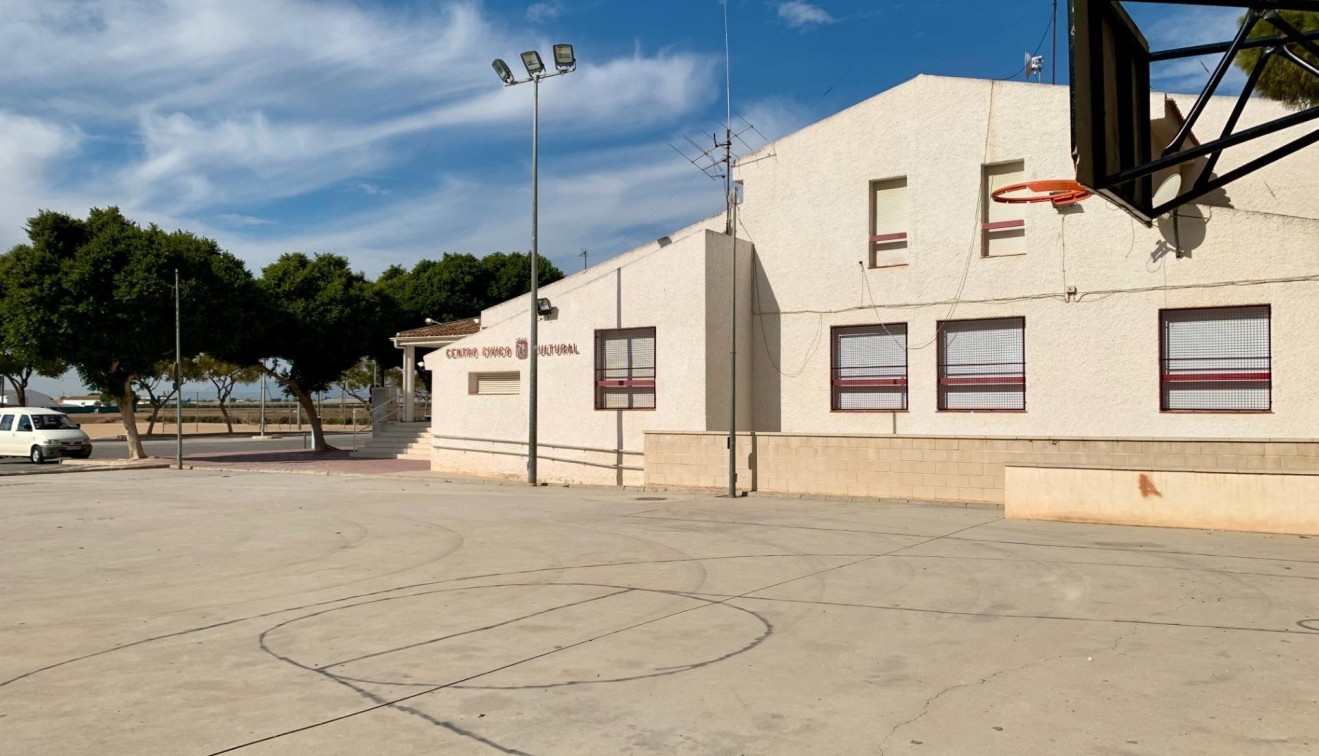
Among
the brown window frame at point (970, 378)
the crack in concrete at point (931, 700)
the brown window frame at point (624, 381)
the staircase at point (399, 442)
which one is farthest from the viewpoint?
the staircase at point (399, 442)

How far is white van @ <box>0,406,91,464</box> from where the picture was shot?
1403 inches

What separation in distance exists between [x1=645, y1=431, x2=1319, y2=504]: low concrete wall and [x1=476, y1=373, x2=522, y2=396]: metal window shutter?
6616mm

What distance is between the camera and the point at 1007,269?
21375mm

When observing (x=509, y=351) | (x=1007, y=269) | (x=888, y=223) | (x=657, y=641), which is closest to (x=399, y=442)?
(x=509, y=351)

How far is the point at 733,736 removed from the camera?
542 cm

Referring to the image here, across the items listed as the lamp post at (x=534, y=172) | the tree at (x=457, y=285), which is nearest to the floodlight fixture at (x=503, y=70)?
the lamp post at (x=534, y=172)

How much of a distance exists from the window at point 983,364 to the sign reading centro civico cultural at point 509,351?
29.9 feet

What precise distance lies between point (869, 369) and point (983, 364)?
2.56 m

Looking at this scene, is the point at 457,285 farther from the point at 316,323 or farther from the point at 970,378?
the point at 970,378

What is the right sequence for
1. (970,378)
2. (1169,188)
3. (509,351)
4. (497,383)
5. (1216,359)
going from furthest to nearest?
(497,383) → (509,351) → (970,378) → (1216,359) → (1169,188)

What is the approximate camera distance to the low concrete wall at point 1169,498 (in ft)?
46.8

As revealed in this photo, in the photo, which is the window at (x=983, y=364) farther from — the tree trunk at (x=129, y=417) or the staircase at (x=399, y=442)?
the tree trunk at (x=129, y=417)

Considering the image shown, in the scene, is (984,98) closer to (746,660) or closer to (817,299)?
(817,299)

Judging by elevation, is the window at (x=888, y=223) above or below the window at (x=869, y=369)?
above
